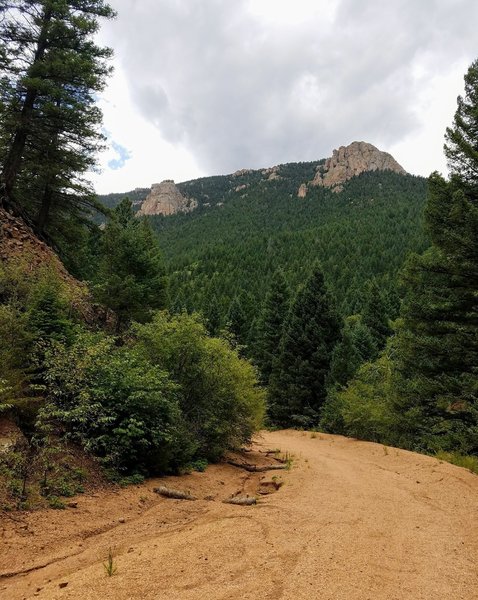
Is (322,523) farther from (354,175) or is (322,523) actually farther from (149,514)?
(354,175)

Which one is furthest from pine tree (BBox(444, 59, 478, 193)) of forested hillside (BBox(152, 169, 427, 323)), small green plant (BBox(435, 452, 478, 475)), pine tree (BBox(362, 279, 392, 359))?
forested hillside (BBox(152, 169, 427, 323))

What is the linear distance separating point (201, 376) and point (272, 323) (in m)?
29.9

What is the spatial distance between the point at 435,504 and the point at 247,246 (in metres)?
95.7

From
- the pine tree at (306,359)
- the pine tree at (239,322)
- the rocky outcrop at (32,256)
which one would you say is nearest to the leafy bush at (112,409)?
the rocky outcrop at (32,256)

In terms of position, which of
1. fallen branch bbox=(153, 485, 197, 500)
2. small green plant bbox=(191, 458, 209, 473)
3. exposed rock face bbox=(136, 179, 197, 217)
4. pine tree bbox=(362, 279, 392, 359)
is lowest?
small green plant bbox=(191, 458, 209, 473)

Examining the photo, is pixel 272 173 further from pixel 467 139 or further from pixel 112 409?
pixel 112 409

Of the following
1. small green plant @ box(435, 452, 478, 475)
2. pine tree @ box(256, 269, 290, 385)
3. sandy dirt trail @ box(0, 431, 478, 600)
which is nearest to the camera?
sandy dirt trail @ box(0, 431, 478, 600)

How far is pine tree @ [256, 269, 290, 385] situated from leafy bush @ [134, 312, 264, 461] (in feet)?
89.6

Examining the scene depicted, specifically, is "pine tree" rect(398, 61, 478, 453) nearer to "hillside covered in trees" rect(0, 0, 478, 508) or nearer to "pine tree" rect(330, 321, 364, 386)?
"hillside covered in trees" rect(0, 0, 478, 508)

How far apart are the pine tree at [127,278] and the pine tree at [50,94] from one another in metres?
3.51

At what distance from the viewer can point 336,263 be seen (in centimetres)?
8538

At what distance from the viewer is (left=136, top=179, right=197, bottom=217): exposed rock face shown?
176750mm

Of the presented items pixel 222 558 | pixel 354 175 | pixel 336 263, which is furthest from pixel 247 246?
pixel 222 558

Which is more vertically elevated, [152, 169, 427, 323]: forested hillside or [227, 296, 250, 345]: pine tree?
[152, 169, 427, 323]: forested hillside
